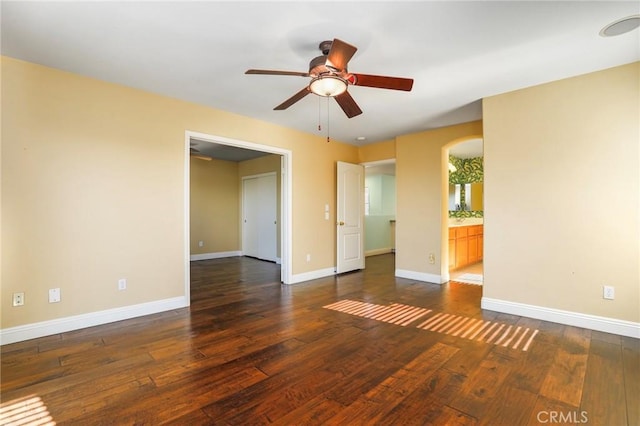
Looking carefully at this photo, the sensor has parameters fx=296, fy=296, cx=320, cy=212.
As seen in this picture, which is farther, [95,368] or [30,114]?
[30,114]

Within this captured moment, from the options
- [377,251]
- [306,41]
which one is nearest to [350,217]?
[377,251]

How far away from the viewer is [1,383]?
2.02m

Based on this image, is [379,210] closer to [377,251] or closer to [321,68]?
[377,251]

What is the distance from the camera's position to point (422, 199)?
16.6 ft

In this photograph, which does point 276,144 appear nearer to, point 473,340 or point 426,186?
point 426,186

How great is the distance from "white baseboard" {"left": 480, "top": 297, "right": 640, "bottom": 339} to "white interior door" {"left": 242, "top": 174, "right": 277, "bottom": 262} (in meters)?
4.62

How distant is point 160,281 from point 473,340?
3.37 meters

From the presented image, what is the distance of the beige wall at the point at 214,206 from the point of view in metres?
7.12

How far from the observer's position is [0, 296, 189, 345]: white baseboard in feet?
8.63

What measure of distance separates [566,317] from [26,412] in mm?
4433

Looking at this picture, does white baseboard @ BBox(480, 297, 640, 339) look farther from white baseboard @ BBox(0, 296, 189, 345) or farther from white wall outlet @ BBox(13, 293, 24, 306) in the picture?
white wall outlet @ BBox(13, 293, 24, 306)

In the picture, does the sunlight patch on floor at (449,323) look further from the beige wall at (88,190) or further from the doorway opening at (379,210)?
the doorway opening at (379,210)

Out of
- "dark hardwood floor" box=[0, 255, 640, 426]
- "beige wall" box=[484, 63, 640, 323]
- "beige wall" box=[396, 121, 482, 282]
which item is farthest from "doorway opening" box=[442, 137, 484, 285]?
"dark hardwood floor" box=[0, 255, 640, 426]

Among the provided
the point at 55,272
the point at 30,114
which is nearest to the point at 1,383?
the point at 55,272
